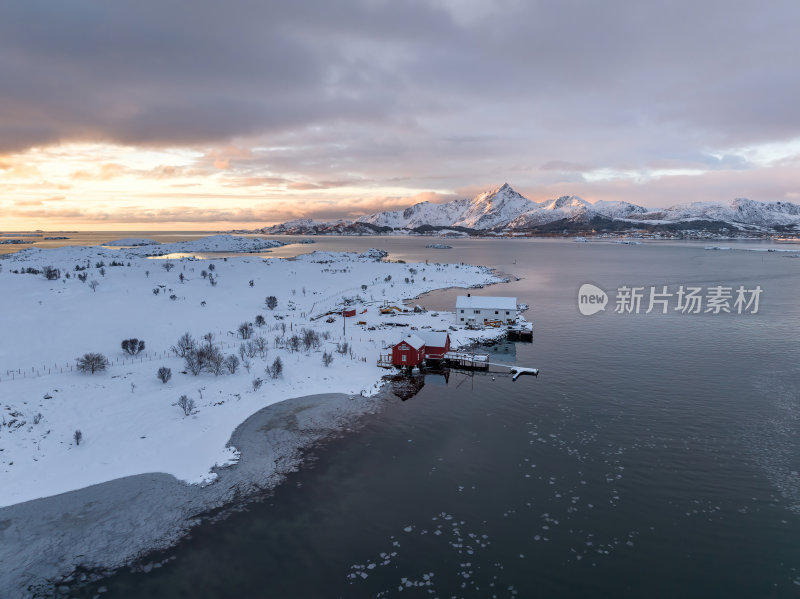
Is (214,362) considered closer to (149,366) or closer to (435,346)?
(149,366)

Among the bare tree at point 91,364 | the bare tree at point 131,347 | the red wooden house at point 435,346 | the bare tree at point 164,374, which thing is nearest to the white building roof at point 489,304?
the red wooden house at point 435,346

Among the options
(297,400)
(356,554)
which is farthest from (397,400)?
(356,554)

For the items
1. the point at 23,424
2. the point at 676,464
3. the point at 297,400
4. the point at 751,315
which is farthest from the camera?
the point at 751,315

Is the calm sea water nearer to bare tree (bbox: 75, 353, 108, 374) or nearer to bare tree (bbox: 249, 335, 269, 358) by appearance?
bare tree (bbox: 249, 335, 269, 358)

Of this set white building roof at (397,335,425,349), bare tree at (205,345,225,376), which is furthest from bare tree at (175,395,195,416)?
white building roof at (397,335,425,349)

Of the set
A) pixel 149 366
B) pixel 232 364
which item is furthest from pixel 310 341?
pixel 149 366

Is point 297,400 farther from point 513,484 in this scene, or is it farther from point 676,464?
point 676,464
